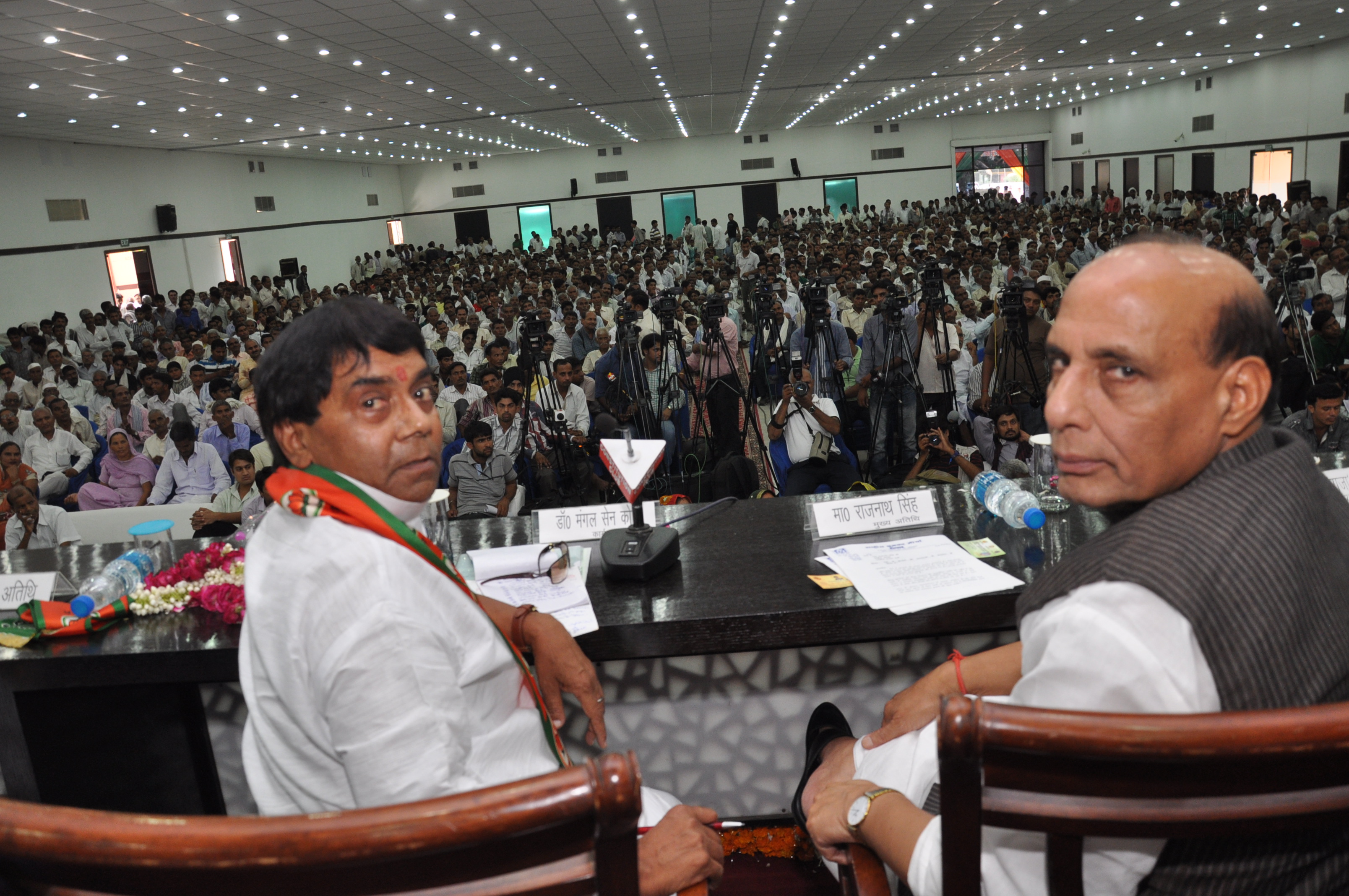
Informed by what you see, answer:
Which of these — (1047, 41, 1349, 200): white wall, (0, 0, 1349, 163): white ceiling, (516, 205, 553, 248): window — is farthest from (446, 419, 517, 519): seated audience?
(516, 205, 553, 248): window

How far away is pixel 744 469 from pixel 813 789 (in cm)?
268

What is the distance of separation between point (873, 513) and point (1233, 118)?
20.4 m

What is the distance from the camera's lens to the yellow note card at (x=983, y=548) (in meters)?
1.66

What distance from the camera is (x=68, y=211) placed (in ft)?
44.1

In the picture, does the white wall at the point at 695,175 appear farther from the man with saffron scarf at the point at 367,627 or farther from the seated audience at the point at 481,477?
the man with saffron scarf at the point at 367,627

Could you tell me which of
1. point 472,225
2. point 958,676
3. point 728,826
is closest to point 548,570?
point 728,826

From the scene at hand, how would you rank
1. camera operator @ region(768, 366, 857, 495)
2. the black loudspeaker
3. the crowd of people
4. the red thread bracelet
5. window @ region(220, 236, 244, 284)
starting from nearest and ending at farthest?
the red thread bracelet < camera operator @ region(768, 366, 857, 495) < the crowd of people < the black loudspeaker < window @ region(220, 236, 244, 284)

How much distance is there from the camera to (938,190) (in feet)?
88.1

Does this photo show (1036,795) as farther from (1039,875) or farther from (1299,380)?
(1299,380)

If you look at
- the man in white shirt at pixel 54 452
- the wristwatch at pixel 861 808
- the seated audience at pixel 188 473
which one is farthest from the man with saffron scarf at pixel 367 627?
the man in white shirt at pixel 54 452

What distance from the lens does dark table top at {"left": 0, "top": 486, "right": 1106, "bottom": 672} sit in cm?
145

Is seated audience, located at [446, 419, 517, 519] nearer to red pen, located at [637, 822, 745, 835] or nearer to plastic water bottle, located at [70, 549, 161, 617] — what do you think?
plastic water bottle, located at [70, 549, 161, 617]

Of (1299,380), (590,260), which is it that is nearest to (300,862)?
(1299,380)

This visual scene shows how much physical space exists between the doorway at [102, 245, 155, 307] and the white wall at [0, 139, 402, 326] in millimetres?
113
